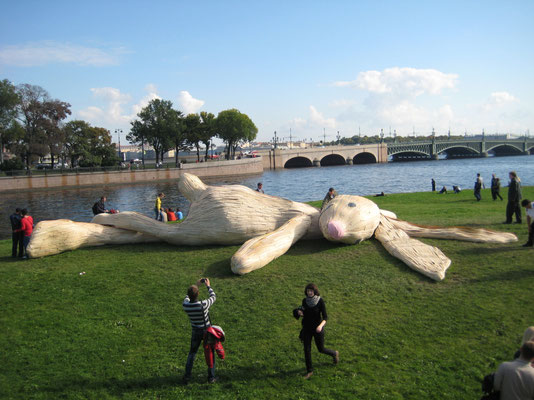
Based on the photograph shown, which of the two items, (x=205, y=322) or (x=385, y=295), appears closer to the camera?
(x=205, y=322)

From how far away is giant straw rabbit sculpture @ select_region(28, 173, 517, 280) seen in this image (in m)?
10.3

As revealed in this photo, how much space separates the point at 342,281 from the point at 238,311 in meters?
2.50

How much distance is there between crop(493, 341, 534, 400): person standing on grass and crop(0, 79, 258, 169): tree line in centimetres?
6925

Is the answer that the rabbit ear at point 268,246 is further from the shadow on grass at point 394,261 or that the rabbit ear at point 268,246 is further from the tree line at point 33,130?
the tree line at point 33,130

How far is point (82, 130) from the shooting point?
81250 millimetres

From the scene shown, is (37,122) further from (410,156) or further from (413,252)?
(410,156)

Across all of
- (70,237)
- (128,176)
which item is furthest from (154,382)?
(128,176)

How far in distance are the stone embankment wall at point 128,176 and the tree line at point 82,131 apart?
15.3 ft

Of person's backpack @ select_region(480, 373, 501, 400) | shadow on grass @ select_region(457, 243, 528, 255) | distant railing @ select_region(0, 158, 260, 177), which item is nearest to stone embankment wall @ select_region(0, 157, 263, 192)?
distant railing @ select_region(0, 158, 260, 177)

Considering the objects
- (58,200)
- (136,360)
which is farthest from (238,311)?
(58,200)

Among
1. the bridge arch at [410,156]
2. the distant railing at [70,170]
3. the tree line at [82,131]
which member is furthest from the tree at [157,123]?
the bridge arch at [410,156]

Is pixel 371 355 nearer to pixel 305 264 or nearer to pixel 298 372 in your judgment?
pixel 298 372

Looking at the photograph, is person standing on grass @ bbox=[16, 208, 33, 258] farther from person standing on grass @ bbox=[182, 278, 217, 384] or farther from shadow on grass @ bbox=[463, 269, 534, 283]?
shadow on grass @ bbox=[463, 269, 534, 283]

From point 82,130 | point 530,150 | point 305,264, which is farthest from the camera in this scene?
point 530,150
